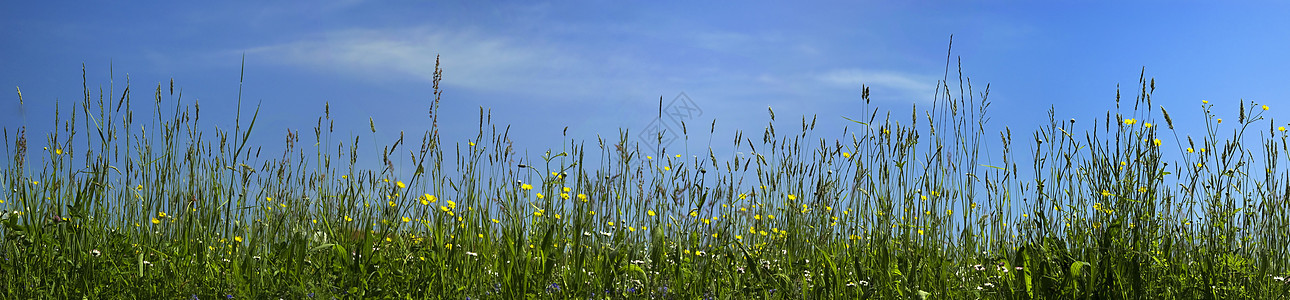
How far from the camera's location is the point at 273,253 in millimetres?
2645

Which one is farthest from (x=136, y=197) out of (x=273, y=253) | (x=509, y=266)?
(x=509, y=266)

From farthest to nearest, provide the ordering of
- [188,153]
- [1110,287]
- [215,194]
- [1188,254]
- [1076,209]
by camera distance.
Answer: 1. [188,153]
2. [215,194]
3. [1188,254]
4. [1076,209]
5. [1110,287]

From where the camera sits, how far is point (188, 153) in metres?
3.04

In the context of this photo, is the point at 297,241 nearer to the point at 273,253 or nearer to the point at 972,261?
the point at 273,253

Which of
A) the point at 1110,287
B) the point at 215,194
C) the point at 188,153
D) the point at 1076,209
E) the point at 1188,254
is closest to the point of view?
the point at 1110,287

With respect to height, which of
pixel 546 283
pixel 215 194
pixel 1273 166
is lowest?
pixel 546 283

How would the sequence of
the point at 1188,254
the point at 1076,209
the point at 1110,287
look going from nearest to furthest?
the point at 1110,287 → the point at 1076,209 → the point at 1188,254

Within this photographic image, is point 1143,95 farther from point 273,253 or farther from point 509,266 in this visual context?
point 273,253

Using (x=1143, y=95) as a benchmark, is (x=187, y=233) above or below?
below

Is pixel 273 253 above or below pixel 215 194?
below

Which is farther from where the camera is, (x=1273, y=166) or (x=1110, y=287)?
(x=1273, y=166)

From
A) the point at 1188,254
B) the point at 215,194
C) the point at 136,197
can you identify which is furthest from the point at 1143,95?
the point at 136,197

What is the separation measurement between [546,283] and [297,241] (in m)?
0.73

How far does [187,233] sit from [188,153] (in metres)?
0.43
